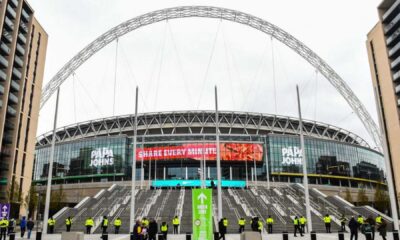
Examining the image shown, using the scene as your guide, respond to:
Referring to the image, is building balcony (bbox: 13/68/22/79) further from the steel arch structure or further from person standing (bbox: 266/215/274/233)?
person standing (bbox: 266/215/274/233)

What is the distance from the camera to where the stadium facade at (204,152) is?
83.4 meters

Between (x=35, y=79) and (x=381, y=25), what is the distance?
7835 centimetres

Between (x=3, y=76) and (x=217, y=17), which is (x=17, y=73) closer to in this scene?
(x=3, y=76)

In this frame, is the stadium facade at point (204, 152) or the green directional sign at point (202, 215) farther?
the stadium facade at point (204, 152)

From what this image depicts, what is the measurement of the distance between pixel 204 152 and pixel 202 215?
56.1m

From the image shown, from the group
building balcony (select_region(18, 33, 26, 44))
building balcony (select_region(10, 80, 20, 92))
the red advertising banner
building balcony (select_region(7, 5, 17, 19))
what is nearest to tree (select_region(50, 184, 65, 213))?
the red advertising banner

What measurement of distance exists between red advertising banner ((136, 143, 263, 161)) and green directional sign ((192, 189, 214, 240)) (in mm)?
63045

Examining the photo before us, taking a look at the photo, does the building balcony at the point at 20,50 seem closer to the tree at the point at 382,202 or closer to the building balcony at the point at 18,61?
the building balcony at the point at 18,61

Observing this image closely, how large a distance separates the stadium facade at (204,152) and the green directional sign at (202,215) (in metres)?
54.1

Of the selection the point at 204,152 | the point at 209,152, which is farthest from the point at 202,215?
the point at 209,152

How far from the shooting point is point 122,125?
10475cm

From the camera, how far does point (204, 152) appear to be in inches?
2948

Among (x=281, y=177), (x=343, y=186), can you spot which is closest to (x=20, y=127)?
(x=281, y=177)

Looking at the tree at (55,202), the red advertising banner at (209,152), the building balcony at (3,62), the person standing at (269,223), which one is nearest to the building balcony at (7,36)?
the building balcony at (3,62)
